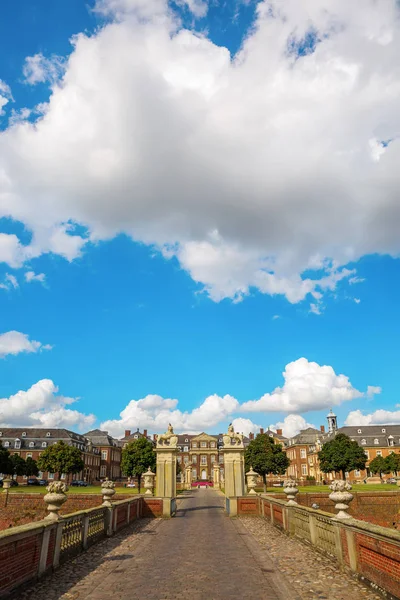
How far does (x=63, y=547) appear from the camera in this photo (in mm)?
11336

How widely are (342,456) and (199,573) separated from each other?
2021 inches

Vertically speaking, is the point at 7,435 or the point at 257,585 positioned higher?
the point at 7,435

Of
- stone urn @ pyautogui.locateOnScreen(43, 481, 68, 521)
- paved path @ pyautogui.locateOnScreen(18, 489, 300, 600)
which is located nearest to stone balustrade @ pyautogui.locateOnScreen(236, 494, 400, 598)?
paved path @ pyautogui.locateOnScreen(18, 489, 300, 600)

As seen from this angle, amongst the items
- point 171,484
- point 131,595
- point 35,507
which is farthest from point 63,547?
point 35,507

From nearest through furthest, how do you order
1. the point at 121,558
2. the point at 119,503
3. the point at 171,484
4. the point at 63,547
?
the point at 63,547
the point at 121,558
the point at 119,503
the point at 171,484

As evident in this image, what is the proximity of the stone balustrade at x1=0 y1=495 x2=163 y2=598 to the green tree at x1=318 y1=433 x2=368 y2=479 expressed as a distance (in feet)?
151

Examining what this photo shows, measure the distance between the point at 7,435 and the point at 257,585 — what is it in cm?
9509

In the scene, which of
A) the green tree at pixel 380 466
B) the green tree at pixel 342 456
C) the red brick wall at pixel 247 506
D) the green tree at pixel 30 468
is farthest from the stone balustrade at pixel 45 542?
the green tree at pixel 30 468

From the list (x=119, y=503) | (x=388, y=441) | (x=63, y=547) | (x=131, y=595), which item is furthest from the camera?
(x=388, y=441)

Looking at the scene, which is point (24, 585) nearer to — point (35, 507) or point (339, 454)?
point (35, 507)

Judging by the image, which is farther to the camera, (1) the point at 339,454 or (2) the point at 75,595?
(1) the point at 339,454

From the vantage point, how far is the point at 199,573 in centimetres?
1034

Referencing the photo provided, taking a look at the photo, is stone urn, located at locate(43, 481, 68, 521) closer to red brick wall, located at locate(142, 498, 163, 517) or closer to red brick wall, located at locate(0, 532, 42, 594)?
red brick wall, located at locate(0, 532, 42, 594)

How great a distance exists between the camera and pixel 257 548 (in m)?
14.0
